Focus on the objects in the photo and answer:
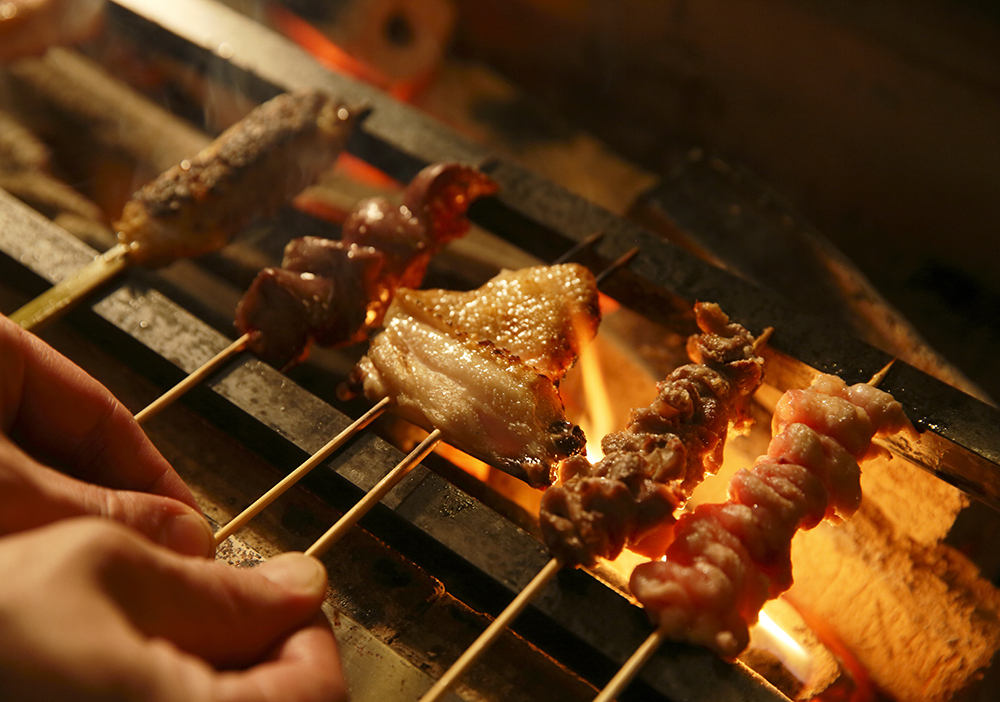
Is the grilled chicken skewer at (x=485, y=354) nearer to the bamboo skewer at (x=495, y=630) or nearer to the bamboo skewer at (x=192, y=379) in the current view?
the bamboo skewer at (x=495, y=630)

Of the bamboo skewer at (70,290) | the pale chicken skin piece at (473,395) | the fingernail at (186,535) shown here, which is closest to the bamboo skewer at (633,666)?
the pale chicken skin piece at (473,395)

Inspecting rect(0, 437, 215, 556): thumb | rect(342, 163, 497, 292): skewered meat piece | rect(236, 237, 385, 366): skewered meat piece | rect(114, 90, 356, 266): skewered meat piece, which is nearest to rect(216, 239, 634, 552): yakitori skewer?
rect(236, 237, 385, 366): skewered meat piece

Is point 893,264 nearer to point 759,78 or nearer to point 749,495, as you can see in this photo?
point 759,78

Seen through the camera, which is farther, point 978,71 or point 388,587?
point 978,71

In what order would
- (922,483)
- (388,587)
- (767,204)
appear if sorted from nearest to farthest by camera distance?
(388,587) < (922,483) < (767,204)

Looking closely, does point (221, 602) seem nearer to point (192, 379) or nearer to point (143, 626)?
point (143, 626)

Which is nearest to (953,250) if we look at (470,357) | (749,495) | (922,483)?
(922,483)
